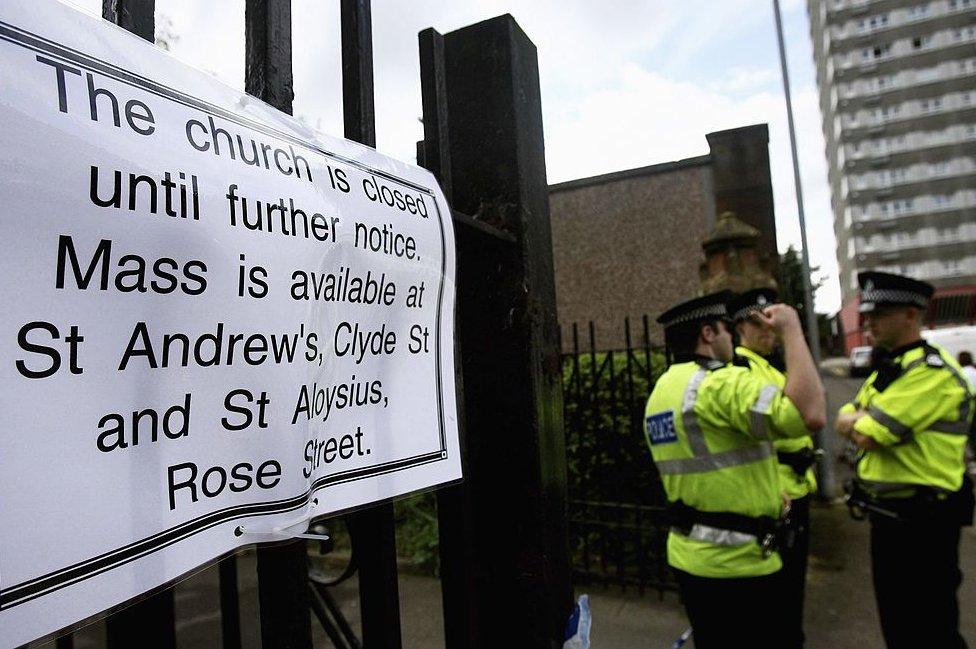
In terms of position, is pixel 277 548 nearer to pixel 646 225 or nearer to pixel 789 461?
pixel 789 461

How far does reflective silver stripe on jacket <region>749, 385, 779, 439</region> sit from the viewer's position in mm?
2451

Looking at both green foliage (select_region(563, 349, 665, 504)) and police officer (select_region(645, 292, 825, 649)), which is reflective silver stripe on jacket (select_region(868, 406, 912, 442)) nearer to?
police officer (select_region(645, 292, 825, 649))

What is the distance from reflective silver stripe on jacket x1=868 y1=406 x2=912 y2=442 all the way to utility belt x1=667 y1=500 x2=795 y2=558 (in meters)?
0.98

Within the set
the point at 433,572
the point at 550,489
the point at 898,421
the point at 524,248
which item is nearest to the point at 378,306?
the point at 524,248

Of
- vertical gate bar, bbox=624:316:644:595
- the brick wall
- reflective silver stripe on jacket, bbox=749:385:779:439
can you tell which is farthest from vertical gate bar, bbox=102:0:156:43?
the brick wall

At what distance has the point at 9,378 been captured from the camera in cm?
60

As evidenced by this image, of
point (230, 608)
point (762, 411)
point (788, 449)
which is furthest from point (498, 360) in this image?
point (788, 449)

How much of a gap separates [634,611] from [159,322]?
14.6 ft

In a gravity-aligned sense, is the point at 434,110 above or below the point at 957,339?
above

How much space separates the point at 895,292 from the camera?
11.7ft

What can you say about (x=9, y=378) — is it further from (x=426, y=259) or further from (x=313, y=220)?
(x=426, y=259)

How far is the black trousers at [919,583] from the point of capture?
120 inches

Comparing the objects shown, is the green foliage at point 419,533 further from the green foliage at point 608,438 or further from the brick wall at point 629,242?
the brick wall at point 629,242

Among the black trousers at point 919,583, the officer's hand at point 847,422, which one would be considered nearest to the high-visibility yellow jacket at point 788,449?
the officer's hand at point 847,422
